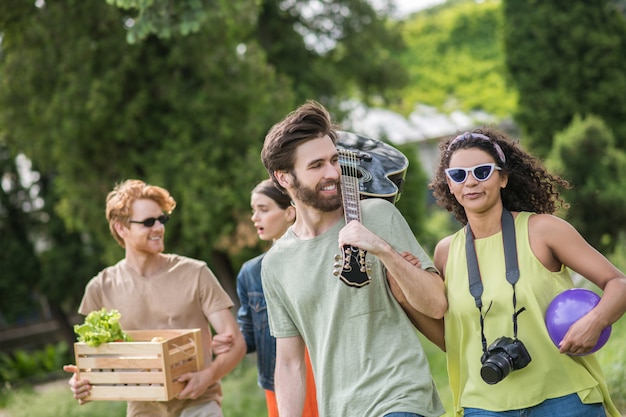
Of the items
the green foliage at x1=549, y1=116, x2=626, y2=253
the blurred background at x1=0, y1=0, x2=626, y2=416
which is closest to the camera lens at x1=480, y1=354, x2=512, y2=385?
the blurred background at x1=0, y1=0, x2=626, y2=416

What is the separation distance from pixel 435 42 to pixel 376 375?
40190mm

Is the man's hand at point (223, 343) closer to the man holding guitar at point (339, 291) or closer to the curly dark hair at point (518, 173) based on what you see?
the man holding guitar at point (339, 291)

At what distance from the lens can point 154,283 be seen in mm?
5254

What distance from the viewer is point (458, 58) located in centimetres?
4144

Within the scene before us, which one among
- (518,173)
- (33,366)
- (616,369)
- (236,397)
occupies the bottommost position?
(33,366)

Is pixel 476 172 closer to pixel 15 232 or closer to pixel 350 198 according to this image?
pixel 350 198

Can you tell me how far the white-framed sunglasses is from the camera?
381 cm

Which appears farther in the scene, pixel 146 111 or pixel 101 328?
pixel 146 111

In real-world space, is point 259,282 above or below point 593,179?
below

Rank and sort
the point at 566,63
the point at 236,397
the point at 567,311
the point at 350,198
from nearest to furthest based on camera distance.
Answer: the point at 567,311 < the point at 350,198 < the point at 236,397 < the point at 566,63

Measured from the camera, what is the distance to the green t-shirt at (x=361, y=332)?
141 inches

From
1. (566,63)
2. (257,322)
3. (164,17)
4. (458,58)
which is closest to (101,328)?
(257,322)

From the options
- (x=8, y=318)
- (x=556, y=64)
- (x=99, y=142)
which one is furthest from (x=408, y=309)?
(x=8, y=318)

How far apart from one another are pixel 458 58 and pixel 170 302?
124ft
